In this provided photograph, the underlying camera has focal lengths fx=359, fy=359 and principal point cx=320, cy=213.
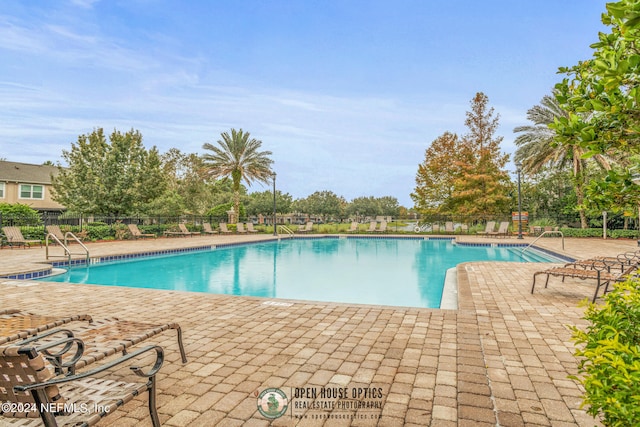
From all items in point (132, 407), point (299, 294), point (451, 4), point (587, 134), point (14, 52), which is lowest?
point (299, 294)

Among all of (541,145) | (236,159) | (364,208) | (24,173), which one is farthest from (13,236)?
(364,208)

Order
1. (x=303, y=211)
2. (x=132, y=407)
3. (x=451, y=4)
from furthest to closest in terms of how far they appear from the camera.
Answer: (x=303, y=211), (x=451, y=4), (x=132, y=407)

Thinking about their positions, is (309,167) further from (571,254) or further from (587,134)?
(587,134)

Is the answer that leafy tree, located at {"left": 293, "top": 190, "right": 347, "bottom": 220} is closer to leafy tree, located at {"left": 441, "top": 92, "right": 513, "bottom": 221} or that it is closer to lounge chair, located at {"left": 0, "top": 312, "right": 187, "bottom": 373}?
leafy tree, located at {"left": 441, "top": 92, "right": 513, "bottom": 221}

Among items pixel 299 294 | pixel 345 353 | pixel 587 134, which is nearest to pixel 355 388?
pixel 345 353

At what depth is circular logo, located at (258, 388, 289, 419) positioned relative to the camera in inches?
89.4

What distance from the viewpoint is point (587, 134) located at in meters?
1.30

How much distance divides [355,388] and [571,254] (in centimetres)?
1144

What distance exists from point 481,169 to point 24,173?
32.2 m

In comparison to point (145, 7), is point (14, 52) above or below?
below

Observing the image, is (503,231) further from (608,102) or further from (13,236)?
(13,236)

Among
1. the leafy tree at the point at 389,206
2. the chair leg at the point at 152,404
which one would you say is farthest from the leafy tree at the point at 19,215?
the leafy tree at the point at 389,206

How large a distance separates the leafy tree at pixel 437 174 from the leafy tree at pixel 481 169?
0.48m

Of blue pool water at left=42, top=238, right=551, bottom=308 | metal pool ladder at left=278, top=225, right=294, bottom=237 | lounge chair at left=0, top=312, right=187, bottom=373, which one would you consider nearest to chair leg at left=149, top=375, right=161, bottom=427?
lounge chair at left=0, top=312, right=187, bottom=373
